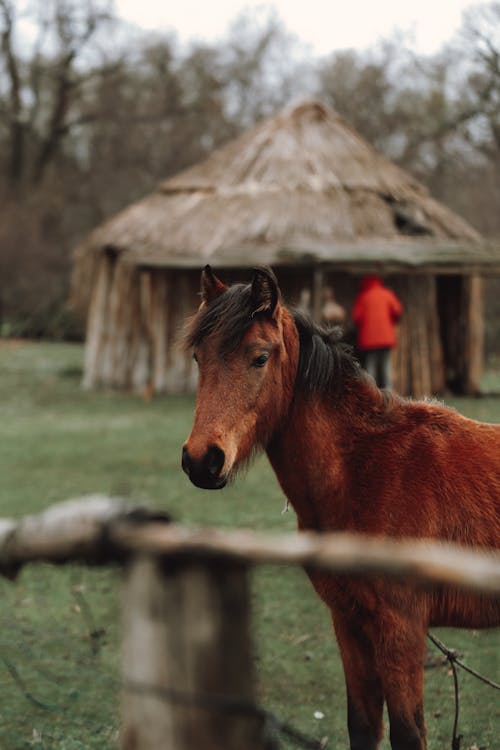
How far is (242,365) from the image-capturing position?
3023mm

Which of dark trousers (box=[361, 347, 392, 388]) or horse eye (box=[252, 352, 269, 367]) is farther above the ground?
horse eye (box=[252, 352, 269, 367])

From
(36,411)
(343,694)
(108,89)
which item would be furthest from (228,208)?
(108,89)

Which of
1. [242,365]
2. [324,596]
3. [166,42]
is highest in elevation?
[166,42]

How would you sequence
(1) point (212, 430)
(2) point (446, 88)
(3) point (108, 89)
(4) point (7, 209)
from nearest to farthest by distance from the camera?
(1) point (212, 430), (2) point (446, 88), (4) point (7, 209), (3) point (108, 89)

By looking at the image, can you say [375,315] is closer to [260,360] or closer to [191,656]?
[260,360]

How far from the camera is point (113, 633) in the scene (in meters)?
5.20

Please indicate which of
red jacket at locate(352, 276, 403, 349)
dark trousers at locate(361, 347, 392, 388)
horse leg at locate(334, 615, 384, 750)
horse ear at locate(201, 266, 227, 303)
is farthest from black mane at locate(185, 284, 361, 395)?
dark trousers at locate(361, 347, 392, 388)

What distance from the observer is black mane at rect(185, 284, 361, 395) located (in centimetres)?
304

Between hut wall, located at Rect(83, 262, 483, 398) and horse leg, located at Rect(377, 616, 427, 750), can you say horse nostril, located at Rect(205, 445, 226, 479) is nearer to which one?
horse leg, located at Rect(377, 616, 427, 750)

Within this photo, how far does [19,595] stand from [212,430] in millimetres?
3754

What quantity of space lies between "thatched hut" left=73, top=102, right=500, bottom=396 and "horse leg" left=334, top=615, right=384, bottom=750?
10.9 m

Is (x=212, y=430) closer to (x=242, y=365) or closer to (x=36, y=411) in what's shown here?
(x=242, y=365)

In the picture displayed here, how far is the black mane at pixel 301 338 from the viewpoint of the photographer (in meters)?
3.04

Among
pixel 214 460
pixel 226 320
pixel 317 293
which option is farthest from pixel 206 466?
pixel 317 293
